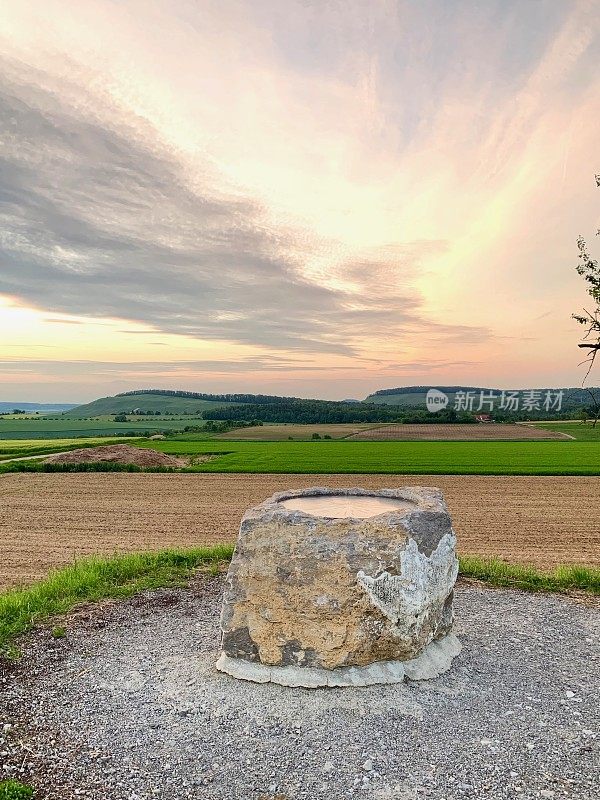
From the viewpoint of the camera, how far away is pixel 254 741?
6.48 metres

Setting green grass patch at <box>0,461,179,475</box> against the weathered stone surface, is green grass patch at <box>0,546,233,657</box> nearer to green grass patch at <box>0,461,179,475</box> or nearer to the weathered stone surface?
the weathered stone surface

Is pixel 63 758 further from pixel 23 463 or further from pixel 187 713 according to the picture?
pixel 23 463

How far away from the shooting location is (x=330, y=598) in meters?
7.75

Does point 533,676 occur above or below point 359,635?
below

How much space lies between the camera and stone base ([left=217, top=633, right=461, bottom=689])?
7738 mm

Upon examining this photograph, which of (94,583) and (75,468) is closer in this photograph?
(94,583)

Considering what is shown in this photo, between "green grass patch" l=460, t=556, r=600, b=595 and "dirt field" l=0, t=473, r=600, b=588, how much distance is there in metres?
3.91

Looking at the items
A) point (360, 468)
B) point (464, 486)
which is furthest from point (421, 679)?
point (360, 468)

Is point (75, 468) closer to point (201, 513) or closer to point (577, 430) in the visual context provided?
point (201, 513)

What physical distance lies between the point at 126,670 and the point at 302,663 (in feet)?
8.54

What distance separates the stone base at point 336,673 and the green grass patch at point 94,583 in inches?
145

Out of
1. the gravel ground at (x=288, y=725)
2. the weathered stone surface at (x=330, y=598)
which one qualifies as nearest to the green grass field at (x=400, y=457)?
the gravel ground at (x=288, y=725)

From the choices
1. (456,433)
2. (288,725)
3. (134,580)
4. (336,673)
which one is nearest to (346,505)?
(336,673)

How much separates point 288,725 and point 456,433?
63.6 metres
